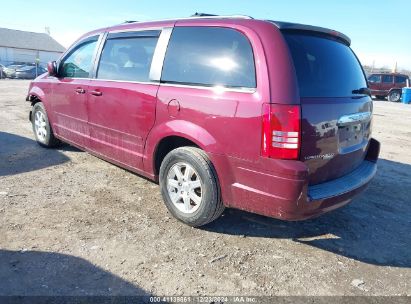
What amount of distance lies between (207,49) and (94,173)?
2.70m

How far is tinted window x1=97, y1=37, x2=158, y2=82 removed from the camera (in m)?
4.07

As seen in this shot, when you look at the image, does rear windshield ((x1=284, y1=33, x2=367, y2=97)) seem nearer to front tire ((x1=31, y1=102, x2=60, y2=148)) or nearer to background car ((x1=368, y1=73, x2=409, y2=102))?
front tire ((x1=31, y1=102, x2=60, y2=148))

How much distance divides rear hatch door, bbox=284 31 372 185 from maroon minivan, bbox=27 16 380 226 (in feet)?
0.04

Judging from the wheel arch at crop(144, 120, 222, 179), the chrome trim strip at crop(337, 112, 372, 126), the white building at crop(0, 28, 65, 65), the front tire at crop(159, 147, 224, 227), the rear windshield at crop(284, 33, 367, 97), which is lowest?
the front tire at crop(159, 147, 224, 227)

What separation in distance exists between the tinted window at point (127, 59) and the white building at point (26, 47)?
2388 inches

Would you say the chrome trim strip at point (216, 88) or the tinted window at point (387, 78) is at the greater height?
the tinted window at point (387, 78)

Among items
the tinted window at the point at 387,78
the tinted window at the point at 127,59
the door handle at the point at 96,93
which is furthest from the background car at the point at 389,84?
the door handle at the point at 96,93

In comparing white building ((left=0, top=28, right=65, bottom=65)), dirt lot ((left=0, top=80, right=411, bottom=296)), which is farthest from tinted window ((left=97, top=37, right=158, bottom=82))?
white building ((left=0, top=28, right=65, bottom=65))

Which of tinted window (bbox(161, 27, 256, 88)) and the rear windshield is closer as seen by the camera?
the rear windshield

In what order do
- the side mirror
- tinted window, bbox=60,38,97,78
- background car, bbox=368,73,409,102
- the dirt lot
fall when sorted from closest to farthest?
the dirt lot
tinted window, bbox=60,38,97,78
the side mirror
background car, bbox=368,73,409,102

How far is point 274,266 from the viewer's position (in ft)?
10.3

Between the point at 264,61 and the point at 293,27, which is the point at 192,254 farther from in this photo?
the point at 293,27

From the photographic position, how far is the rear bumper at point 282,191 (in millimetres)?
2893

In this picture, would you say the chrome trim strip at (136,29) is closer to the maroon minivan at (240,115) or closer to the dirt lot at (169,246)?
the maroon minivan at (240,115)
